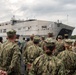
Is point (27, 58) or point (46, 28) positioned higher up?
point (27, 58)

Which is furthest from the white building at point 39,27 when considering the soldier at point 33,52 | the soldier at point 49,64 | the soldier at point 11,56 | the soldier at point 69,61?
the soldier at point 49,64

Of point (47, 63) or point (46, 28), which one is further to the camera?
point (46, 28)

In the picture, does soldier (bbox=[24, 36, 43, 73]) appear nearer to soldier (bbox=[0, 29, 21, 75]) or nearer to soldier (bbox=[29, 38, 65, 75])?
soldier (bbox=[0, 29, 21, 75])

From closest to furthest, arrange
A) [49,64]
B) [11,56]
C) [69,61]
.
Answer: [49,64]
[11,56]
[69,61]

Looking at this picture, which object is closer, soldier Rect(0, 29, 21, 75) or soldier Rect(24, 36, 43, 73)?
soldier Rect(0, 29, 21, 75)

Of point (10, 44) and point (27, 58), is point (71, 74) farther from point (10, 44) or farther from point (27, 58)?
point (27, 58)

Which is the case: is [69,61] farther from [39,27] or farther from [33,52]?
[39,27]

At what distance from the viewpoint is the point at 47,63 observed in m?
5.01

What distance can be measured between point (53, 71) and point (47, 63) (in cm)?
17

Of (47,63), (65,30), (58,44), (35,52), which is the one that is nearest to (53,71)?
(47,63)

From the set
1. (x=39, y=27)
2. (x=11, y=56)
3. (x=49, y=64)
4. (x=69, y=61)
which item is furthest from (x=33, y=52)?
(x=39, y=27)

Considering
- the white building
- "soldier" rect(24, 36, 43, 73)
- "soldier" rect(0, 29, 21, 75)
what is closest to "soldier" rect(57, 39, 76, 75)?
"soldier" rect(0, 29, 21, 75)

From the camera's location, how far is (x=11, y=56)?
703 centimetres

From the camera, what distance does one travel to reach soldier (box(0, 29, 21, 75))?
6.88 metres
